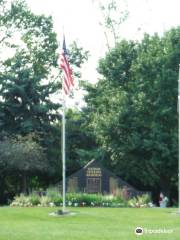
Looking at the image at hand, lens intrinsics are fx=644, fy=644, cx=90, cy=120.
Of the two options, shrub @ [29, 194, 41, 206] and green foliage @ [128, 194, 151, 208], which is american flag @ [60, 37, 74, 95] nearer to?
shrub @ [29, 194, 41, 206]

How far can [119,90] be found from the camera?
4197cm

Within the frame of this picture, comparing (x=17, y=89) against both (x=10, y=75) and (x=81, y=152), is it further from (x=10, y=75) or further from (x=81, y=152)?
(x=81, y=152)

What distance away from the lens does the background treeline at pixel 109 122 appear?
39.3 meters

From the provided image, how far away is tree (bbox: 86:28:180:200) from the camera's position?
128 ft

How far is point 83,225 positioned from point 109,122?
2052 cm

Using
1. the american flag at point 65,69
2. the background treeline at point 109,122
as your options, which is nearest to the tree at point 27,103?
the background treeline at point 109,122

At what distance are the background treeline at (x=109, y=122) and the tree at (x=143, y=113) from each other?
59 mm

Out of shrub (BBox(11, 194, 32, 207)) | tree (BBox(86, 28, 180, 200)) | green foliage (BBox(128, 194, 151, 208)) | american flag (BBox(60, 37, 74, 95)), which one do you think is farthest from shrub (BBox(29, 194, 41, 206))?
tree (BBox(86, 28, 180, 200))

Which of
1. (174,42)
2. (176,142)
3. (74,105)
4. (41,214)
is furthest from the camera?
(74,105)

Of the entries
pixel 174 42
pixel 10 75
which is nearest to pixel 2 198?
pixel 10 75

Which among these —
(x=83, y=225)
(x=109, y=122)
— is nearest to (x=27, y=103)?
(x=109, y=122)

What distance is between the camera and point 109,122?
4028cm

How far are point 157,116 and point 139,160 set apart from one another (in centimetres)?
A: 307

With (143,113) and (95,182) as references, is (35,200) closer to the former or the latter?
(95,182)
